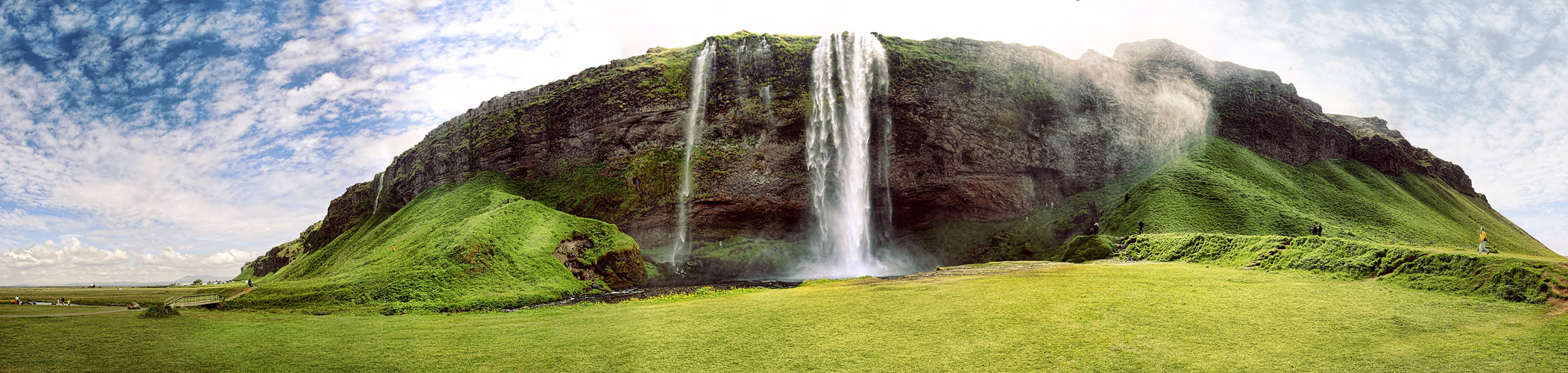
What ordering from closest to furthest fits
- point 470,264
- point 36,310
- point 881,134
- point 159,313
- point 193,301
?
point 159,313, point 36,310, point 193,301, point 470,264, point 881,134

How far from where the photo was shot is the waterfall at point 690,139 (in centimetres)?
5109

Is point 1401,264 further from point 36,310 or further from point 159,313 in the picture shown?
point 36,310

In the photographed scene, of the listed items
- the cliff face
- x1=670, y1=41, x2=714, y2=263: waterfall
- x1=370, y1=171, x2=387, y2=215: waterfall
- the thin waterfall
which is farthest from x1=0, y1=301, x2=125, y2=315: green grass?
x1=370, y1=171, x2=387, y2=215: waterfall

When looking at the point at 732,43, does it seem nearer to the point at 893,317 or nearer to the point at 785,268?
the point at 785,268

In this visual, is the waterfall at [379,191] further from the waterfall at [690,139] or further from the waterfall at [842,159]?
the waterfall at [842,159]

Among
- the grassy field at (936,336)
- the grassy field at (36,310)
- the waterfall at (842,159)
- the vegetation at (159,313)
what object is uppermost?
the waterfall at (842,159)

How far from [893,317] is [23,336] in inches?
729

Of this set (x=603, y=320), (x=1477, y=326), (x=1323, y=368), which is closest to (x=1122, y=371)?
(x=1323, y=368)

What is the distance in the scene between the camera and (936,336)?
41.9ft

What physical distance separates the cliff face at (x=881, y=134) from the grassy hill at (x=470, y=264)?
9.27 meters

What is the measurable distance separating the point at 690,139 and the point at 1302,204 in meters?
49.7

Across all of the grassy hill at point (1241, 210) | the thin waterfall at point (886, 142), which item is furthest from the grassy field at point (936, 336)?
the thin waterfall at point (886, 142)

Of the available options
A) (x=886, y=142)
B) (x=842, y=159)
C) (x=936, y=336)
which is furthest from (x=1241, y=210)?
(x=936, y=336)

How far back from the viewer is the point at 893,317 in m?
14.9
